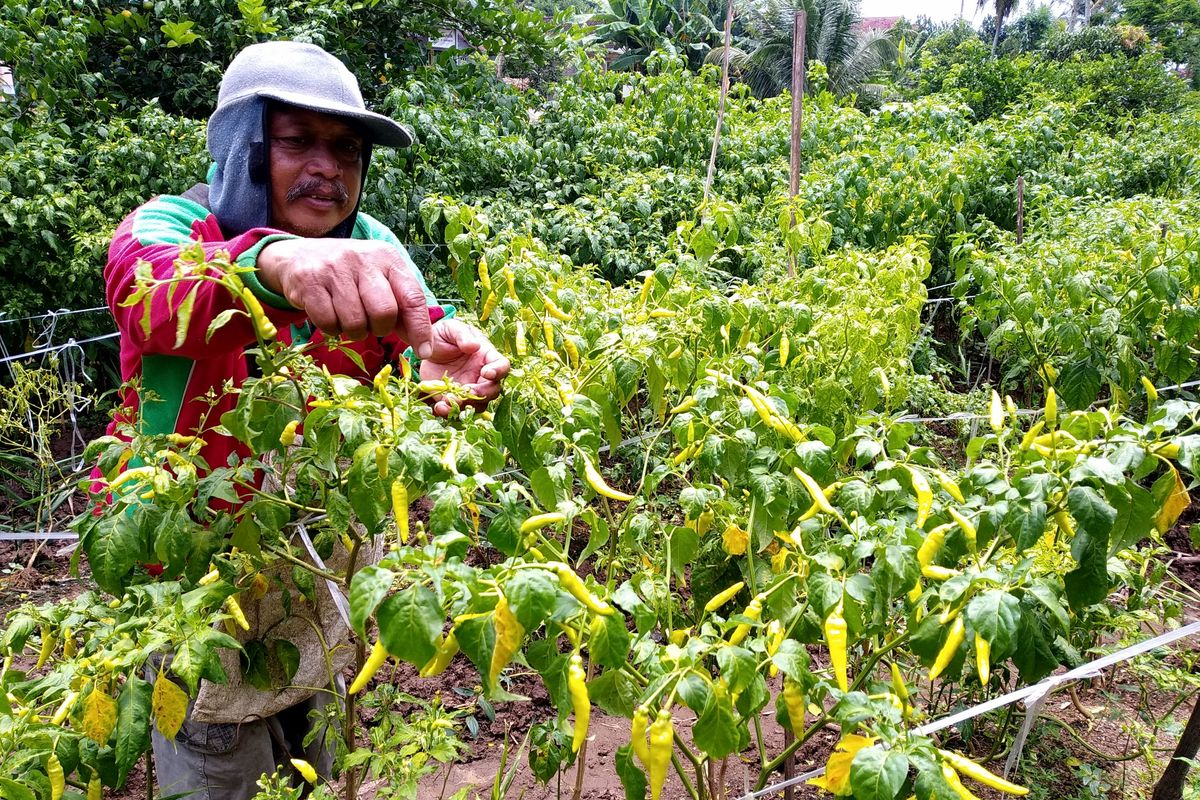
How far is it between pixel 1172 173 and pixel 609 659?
23.2ft

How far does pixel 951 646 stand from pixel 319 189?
4.06ft

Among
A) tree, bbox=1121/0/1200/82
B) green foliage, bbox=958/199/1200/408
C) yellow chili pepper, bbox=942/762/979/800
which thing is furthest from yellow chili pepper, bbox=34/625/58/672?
tree, bbox=1121/0/1200/82

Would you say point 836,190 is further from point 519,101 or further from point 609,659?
point 609,659

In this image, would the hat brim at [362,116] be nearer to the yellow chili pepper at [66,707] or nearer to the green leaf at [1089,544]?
the yellow chili pepper at [66,707]

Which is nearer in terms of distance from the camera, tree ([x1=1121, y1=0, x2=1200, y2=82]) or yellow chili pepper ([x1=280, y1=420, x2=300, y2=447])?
yellow chili pepper ([x1=280, y1=420, x2=300, y2=447])

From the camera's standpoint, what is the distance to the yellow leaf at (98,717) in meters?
1.01

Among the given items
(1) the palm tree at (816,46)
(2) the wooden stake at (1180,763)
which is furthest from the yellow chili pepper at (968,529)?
(1) the palm tree at (816,46)

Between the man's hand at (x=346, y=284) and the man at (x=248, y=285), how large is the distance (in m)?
0.02

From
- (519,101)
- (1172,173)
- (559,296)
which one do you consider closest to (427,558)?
(559,296)

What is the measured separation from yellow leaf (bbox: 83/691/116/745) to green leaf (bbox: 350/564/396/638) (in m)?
0.43

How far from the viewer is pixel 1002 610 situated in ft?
3.19

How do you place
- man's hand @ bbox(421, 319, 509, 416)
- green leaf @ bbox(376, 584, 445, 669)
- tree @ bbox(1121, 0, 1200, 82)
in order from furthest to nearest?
tree @ bbox(1121, 0, 1200, 82) → man's hand @ bbox(421, 319, 509, 416) → green leaf @ bbox(376, 584, 445, 669)

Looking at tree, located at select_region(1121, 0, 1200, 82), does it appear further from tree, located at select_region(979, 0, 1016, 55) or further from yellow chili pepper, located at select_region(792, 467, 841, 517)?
yellow chili pepper, located at select_region(792, 467, 841, 517)

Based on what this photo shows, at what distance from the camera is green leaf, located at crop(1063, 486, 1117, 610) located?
3.35ft
